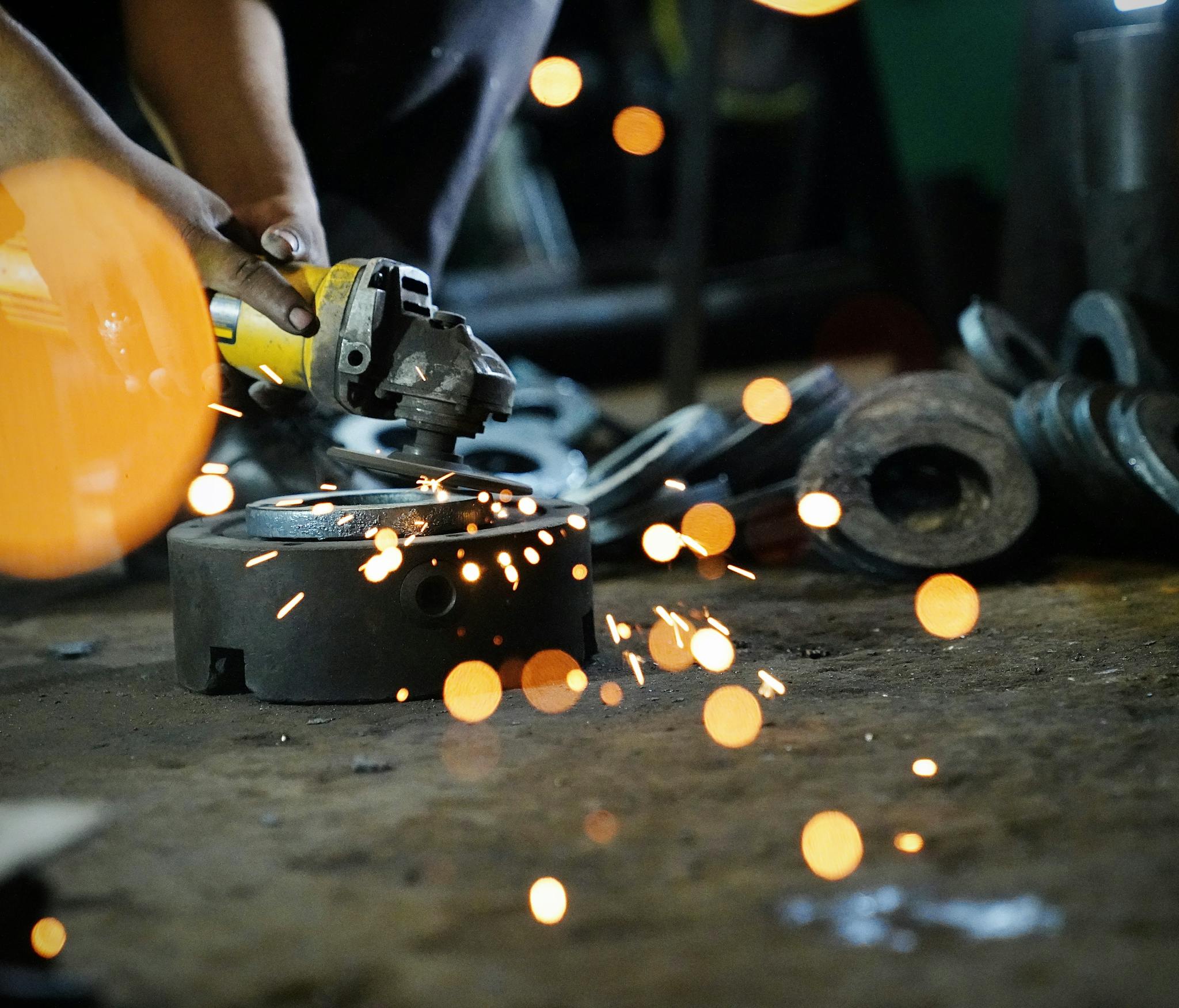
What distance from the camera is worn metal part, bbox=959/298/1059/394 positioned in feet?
11.1

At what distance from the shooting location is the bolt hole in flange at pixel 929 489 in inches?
118

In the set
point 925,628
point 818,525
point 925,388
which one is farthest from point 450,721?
point 925,388

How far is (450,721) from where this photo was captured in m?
1.82

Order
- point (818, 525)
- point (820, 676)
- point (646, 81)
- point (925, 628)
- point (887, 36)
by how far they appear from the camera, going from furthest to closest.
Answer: point (646, 81)
point (887, 36)
point (818, 525)
point (925, 628)
point (820, 676)

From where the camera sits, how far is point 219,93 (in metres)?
2.76

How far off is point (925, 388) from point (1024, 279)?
1844 mm

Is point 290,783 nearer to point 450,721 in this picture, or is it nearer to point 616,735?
point 450,721

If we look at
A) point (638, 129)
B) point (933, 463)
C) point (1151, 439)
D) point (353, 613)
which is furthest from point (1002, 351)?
point (638, 129)

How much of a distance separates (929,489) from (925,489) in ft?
0.03

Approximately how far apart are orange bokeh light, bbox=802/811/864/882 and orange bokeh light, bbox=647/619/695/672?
2.52ft

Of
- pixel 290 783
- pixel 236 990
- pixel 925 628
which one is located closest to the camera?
pixel 236 990

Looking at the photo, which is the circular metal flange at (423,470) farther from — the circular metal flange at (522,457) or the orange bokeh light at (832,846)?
the circular metal flange at (522,457)

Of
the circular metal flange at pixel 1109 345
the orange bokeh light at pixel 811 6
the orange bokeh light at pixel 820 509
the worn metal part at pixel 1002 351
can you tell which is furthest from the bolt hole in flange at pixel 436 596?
the orange bokeh light at pixel 811 6

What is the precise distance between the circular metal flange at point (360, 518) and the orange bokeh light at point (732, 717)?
1.68 ft
